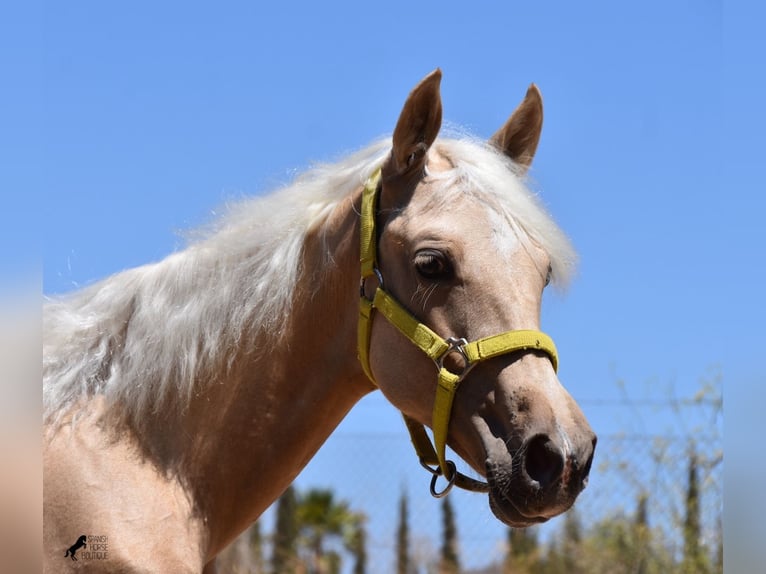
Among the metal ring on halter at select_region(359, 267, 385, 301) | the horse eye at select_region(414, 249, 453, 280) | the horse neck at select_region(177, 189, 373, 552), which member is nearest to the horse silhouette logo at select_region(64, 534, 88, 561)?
the horse neck at select_region(177, 189, 373, 552)

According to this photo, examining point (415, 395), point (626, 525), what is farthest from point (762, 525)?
point (626, 525)

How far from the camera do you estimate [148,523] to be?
2760 mm

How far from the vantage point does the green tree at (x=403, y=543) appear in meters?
8.31

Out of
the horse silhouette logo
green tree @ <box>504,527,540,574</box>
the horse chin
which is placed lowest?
green tree @ <box>504,527,540,574</box>

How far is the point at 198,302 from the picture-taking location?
3.10 m

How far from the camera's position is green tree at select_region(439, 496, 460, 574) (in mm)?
8023

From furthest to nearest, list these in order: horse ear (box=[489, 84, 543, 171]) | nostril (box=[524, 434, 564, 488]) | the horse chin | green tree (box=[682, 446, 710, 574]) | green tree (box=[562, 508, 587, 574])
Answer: green tree (box=[562, 508, 587, 574]) < green tree (box=[682, 446, 710, 574]) < horse ear (box=[489, 84, 543, 171]) < the horse chin < nostril (box=[524, 434, 564, 488])

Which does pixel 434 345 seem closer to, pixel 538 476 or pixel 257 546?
pixel 538 476

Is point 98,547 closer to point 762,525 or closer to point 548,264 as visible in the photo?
point 548,264

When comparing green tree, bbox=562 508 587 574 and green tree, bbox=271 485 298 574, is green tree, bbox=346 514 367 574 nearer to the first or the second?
green tree, bbox=271 485 298 574

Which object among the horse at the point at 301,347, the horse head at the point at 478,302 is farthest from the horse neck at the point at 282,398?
the horse head at the point at 478,302

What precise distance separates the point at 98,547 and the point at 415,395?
105cm

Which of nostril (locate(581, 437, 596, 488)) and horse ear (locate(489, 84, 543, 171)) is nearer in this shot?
nostril (locate(581, 437, 596, 488))

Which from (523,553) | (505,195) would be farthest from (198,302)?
(523,553)
